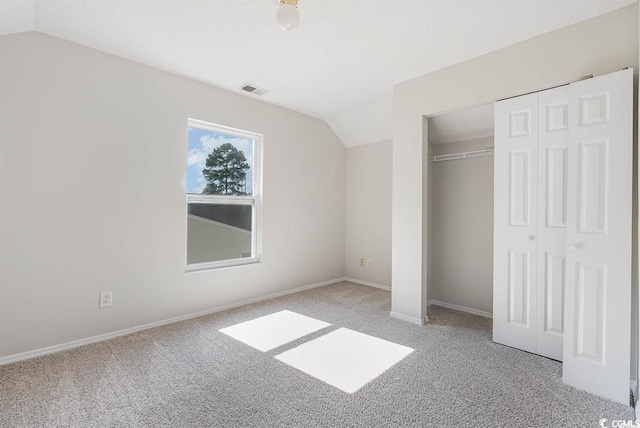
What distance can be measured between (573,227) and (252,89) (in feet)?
10.3

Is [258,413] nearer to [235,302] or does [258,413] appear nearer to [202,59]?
[235,302]

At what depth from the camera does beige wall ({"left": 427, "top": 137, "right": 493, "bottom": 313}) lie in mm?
3254

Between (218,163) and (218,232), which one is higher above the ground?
(218,163)

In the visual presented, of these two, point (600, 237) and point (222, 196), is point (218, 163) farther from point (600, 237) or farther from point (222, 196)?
point (600, 237)

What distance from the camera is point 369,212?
14.8 ft

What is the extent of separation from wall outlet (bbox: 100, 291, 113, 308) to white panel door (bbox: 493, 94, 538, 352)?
10.8ft

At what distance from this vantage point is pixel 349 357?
2.30m

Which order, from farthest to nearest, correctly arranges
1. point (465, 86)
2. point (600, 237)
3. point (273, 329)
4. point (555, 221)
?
point (273, 329) < point (465, 86) < point (555, 221) < point (600, 237)

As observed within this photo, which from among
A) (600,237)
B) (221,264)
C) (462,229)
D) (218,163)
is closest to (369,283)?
(462,229)

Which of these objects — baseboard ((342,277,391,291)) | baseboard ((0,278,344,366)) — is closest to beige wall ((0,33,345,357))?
baseboard ((0,278,344,366))

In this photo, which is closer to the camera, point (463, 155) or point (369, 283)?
point (463, 155)

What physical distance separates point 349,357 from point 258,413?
84 centimetres

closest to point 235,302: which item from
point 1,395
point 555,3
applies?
point 1,395

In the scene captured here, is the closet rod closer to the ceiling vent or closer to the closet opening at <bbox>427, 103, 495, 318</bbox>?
the closet opening at <bbox>427, 103, 495, 318</bbox>
